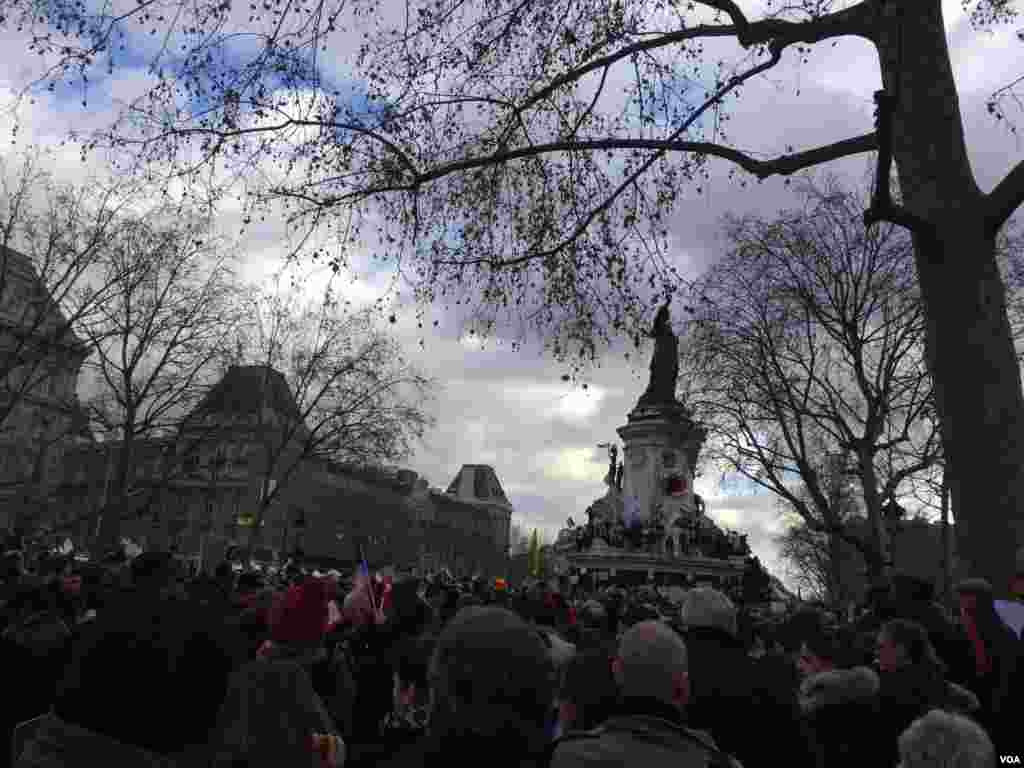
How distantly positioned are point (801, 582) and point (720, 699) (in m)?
93.1

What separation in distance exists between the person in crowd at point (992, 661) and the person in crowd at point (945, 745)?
1.37 metres

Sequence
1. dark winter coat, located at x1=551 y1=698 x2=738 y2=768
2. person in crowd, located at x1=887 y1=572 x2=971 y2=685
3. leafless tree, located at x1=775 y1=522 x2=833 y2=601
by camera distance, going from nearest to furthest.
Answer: dark winter coat, located at x1=551 y1=698 x2=738 y2=768, person in crowd, located at x1=887 y1=572 x2=971 y2=685, leafless tree, located at x1=775 y1=522 x2=833 y2=601

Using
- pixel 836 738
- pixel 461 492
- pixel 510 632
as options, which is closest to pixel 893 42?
pixel 836 738

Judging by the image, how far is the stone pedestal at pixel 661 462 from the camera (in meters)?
29.6

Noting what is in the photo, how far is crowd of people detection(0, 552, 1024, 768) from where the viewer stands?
190 cm

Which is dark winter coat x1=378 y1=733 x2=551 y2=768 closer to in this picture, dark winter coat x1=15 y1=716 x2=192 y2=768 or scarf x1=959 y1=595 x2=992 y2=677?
dark winter coat x1=15 y1=716 x2=192 y2=768

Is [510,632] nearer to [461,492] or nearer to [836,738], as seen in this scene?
[836,738]

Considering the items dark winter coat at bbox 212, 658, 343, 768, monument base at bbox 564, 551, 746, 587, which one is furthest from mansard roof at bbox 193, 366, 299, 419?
dark winter coat at bbox 212, 658, 343, 768

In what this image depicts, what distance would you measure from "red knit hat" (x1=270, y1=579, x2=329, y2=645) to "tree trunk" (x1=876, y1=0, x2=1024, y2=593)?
532cm

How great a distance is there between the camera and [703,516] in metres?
29.9

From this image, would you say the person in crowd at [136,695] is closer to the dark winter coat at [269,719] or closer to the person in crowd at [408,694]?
the dark winter coat at [269,719]

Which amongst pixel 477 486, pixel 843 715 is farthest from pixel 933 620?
pixel 477 486

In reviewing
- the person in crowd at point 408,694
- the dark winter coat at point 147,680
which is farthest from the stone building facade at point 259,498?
the dark winter coat at point 147,680

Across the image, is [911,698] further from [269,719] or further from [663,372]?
[663,372]
